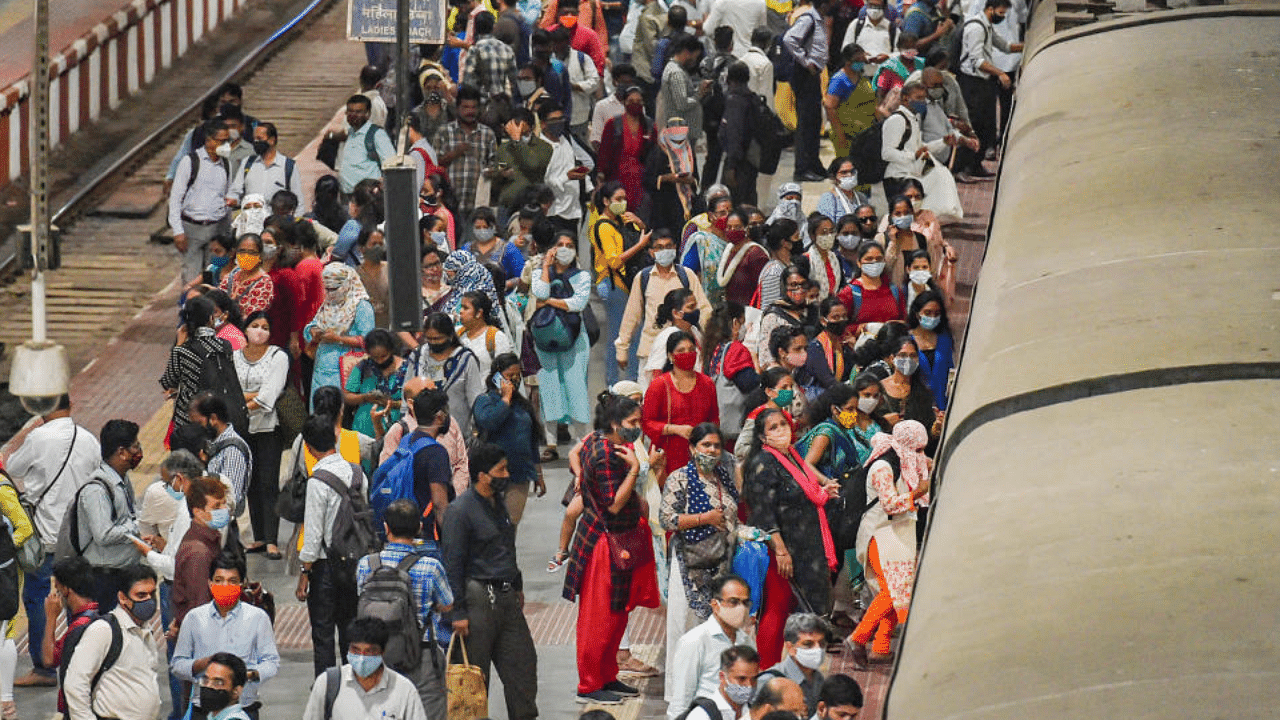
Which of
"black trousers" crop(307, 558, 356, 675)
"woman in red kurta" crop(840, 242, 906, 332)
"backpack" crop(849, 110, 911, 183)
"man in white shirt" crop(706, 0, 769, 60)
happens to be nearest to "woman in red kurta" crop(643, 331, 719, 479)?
"black trousers" crop(307, 558, 356, 675)

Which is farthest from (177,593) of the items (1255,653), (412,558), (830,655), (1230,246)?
(1255,653)

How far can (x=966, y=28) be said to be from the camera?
21.2 m

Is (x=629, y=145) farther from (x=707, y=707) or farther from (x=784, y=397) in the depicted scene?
(x=707, y=707)

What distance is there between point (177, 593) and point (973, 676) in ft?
23.5

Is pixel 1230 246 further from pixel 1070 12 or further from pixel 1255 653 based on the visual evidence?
pixel 1070 12

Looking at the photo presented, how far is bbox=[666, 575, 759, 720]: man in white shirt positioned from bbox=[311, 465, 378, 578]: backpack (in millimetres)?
1840

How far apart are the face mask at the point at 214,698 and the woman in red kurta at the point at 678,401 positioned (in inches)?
143

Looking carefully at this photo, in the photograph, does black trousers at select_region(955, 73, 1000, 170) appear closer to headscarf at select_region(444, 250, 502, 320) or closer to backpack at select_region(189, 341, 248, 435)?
headscarf at select_region(444, 250, 502, 320)

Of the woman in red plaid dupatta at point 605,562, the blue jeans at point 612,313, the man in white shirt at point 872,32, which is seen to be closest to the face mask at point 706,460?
the woman in red plaid dupatta at point 605,562

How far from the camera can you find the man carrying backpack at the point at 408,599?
31.7ft

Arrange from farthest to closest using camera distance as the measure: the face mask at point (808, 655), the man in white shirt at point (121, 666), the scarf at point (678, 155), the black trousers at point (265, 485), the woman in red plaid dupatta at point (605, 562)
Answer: the scarf at point (678, 155), the black trousers at point (265, 485), the woman in red plaid dupatta at point (605, 562), the man in white shirt at point (121, 666), the face mask at point (808, 655)

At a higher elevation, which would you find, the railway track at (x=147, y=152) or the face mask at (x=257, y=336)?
the face mask at (x=257, y=336)

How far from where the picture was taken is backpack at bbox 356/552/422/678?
9641mm

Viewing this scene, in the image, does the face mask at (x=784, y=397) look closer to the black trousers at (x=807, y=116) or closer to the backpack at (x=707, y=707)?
the backpack at (x=707, y=707)
